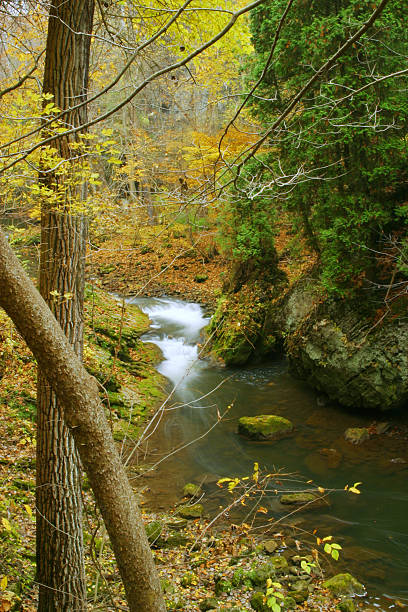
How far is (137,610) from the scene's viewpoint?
8.35 feet

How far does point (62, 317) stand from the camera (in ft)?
12.7

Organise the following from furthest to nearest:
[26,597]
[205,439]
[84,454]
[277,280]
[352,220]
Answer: [277,280]
[205,439]
[352,220]
[26,597]
[84,454]

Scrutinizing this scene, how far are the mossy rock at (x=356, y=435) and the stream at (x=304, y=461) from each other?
0.35 ft

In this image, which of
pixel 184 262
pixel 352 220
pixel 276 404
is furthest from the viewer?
pixel 184 262

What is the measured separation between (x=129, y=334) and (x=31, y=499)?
785 cm

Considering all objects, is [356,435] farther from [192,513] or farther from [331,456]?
[192,513]

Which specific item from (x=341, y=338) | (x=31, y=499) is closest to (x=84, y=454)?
(x=31, y=499)

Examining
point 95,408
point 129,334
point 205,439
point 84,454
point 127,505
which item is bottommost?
point 205,439

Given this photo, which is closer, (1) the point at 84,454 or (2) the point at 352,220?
(1) the point at 84,454

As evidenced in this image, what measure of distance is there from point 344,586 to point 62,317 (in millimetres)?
4257

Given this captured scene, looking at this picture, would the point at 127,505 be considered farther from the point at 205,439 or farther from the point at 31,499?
the point at 205,439

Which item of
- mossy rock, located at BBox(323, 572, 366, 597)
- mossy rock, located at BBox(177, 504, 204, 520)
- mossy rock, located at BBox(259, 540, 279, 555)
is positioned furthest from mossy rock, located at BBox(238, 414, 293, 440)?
mossy rock, located at BBox(323, 572, 366, 597)

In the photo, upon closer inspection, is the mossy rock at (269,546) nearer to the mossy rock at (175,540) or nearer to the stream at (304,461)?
the stream at (304,461)

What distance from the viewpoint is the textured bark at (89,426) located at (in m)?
2.37
